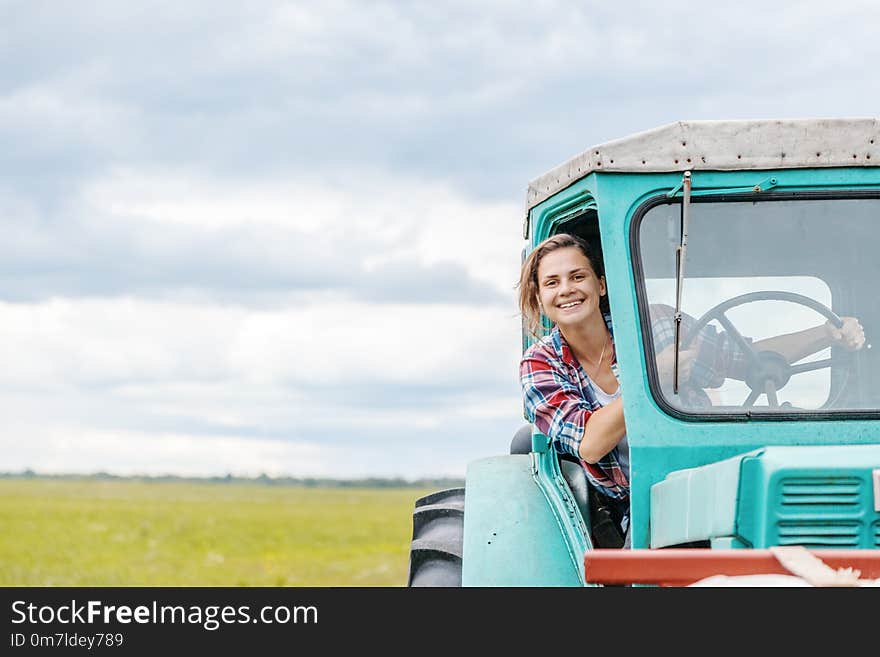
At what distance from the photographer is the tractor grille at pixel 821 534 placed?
12.6 ft

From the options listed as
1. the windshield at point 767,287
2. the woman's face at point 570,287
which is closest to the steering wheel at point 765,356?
Result: the windshield at point 767,287

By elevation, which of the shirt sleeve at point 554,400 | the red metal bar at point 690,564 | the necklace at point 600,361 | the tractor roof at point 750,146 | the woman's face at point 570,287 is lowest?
the red metal bar at point 690,564

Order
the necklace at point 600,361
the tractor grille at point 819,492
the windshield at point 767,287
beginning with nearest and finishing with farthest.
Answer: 1. the tractor grille at point 819,492
2. the windshield at point 767,287
3. the necklace at point 600,361

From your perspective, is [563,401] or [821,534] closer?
[821,534]

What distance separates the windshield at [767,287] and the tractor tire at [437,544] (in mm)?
1548

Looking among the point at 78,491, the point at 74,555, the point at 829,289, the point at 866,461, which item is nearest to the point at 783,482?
the point at 866,461

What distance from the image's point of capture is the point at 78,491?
325ft

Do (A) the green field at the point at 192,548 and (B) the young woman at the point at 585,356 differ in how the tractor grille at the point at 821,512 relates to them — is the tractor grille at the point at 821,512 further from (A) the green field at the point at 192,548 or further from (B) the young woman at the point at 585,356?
(A) the green field at the point at 192,548

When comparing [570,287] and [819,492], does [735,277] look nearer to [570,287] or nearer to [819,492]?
[570,287]

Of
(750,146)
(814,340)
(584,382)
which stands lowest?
(584,382)

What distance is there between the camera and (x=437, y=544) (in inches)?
224

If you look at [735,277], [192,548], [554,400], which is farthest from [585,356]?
[192,548]

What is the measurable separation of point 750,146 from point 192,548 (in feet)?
122
